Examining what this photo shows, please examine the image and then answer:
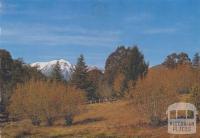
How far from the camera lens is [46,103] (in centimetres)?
4206

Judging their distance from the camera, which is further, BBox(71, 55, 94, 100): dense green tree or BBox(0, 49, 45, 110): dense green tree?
BBox(71, 55, 94, 100): dense green tree

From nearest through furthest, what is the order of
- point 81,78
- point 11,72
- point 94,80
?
point 11,72
point 81,78
point 94,80

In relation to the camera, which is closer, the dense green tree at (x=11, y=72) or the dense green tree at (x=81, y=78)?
the dense green tree at (x=11, y=72)

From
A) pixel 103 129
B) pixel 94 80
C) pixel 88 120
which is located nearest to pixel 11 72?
pixel 88 120

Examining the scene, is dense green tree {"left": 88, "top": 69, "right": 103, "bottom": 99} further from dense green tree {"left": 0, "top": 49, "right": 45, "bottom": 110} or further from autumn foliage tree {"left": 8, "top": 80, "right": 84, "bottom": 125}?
autumn foliage tree {"left": 8, "top": 80, "right": 84, "bottom": 125}

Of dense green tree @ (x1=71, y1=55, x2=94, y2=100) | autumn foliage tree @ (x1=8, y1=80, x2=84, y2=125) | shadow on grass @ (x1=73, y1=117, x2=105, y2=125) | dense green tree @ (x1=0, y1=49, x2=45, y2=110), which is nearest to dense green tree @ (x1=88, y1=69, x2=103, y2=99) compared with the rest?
dense green tree @ (x1=71, y1=55, x2=94, y2=100)

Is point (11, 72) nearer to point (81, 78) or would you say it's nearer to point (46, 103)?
point (81, 78)

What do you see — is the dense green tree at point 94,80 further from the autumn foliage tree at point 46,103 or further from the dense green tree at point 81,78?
the autumn foliage tree at point 46,103

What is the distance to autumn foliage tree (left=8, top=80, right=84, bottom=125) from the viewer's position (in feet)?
138

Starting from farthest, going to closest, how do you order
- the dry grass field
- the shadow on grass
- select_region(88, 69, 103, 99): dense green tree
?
select_region(88, 69, 103, 99): dense green tree → the shadow on grass → the dry grass field

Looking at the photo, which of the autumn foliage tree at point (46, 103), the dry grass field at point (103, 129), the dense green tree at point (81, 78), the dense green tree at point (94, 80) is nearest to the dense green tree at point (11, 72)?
the dense green tree at point (81, 78)

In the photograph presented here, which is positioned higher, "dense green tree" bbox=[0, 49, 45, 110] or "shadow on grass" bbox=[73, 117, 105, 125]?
"dense green tree" bbox=[0, 49, 45, 110]

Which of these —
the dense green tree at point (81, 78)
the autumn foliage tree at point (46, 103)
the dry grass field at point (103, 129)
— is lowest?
the dry grass field at point (103, 129)

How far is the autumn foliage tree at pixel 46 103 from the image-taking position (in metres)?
42.1
